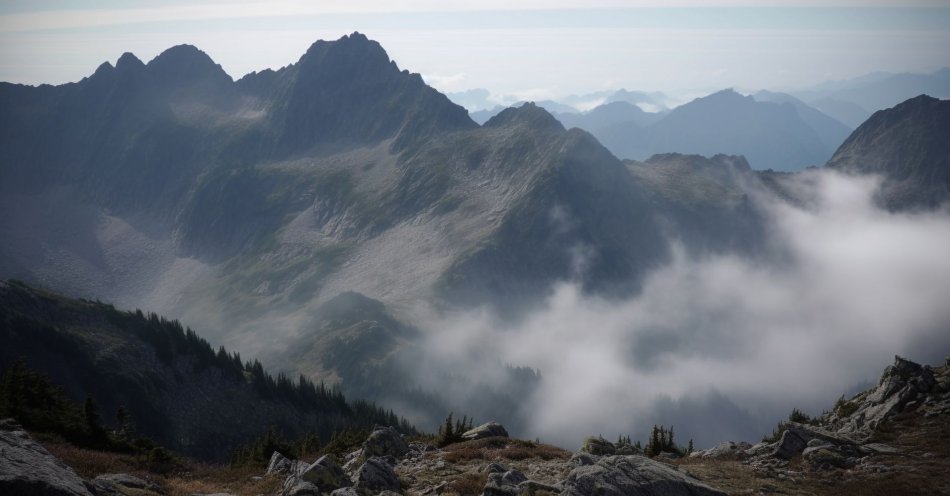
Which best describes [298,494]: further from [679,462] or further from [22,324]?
[22,324]

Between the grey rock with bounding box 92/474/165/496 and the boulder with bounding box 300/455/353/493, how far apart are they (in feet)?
26.1

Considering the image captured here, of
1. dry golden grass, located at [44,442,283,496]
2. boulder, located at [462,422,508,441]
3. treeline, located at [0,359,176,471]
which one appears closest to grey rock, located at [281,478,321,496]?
dry golden grass, located at [44,442,283,496]

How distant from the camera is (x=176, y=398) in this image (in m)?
131

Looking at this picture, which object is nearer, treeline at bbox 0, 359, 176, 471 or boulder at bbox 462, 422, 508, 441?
treeline at bbox 0, 359, 176, 471

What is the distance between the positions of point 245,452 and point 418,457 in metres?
22.5

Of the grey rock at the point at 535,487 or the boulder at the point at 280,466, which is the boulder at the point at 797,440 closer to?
the grey rock at the point at 535,487

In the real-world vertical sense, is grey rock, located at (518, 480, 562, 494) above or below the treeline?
below

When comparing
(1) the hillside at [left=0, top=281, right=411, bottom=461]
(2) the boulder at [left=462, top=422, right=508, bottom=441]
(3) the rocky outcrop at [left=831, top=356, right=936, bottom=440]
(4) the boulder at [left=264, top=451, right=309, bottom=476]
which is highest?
(1) the hillside at [left=0, top=281, right=411, bottom=461]

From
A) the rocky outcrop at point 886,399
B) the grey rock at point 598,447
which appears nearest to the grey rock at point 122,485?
the grey rock at point 598,447

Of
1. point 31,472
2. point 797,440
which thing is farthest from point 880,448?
point 31,472

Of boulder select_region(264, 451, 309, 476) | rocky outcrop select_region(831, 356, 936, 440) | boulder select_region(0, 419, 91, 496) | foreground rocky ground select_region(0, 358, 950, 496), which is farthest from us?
rocky outcrop select_region(831, 356, 936, 440)

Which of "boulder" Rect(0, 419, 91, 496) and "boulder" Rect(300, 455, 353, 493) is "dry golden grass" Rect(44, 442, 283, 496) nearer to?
"boulder" Rect(300, 455, 353, 493)

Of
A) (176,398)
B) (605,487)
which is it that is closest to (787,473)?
(605,487)

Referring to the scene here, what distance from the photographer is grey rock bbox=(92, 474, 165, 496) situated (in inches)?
1053
